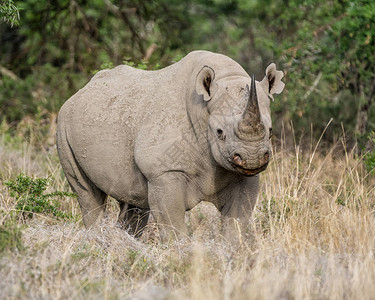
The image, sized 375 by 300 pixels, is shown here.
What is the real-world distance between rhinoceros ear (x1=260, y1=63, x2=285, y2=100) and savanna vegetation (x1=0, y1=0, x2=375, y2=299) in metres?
1.07

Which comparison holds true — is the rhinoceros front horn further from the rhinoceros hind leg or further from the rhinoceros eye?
the rhinoceros hind leg

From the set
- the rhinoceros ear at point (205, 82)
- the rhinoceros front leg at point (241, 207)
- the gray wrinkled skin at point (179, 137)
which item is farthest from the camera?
the rhinoceros front leg at point (241, 207)

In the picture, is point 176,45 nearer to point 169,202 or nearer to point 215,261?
point 169,202

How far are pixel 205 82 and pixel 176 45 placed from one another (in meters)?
8.62

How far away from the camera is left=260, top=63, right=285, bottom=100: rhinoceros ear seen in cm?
629

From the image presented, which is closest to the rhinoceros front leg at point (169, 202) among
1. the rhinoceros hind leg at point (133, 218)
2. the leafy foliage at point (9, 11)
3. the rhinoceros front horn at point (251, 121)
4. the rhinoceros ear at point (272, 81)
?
the rhinoceros front horn at point (251, 121)

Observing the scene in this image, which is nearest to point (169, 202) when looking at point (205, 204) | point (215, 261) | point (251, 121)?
point (215, 261)

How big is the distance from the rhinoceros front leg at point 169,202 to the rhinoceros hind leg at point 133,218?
1.31 meters

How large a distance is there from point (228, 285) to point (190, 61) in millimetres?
2620

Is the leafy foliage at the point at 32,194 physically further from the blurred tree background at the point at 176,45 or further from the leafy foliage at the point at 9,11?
the blurred tree background at the point at 176,45

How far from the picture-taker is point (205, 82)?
6.14 metres

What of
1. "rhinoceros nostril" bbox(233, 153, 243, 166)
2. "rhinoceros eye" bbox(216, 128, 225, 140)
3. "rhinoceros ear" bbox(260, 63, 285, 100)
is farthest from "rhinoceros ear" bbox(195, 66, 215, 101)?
"rhinoceros nostril" bbox(233, 153, 243, 166)

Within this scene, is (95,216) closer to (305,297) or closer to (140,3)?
(305,297)

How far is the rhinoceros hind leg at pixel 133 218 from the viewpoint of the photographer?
7.79 m
